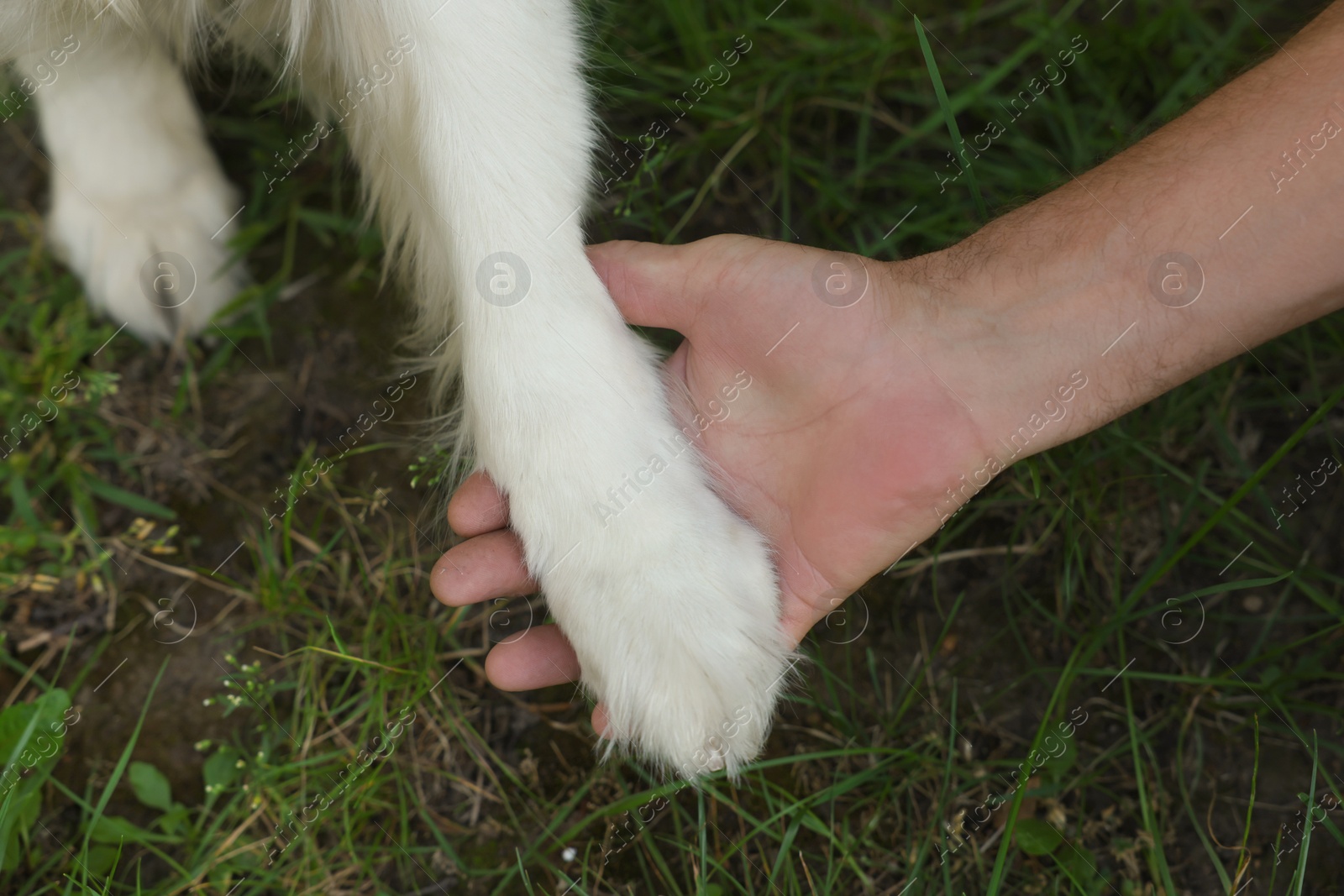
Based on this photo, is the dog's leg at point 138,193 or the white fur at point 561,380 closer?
the white fur at point 561,380

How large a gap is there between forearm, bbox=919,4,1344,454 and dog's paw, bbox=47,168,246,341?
1.58 meters

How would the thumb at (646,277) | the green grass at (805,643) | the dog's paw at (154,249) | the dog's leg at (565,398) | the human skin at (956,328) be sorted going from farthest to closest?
the dog's paw at (154,249)
the green grass at (805,643)
the thumb at (646,277)
the human skin at (956,328)
the dog's leg at (565,398)

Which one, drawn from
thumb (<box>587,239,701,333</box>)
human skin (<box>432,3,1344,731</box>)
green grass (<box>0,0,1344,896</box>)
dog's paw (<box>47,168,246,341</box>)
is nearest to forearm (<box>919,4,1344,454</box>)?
human skin (<box>432,3,1344,731</box>)

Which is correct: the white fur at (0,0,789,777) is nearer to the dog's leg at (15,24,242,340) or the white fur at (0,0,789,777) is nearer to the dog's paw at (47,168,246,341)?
the dog's leg at (15,24,242,340)

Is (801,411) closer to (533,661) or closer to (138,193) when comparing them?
(533,661)

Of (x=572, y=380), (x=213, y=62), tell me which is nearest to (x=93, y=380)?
(x=213, y=62)

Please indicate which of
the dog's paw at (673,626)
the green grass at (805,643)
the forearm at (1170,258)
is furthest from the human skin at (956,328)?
the green grass at (805,643)

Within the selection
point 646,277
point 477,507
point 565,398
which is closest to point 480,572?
point 477,507

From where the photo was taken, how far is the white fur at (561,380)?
139 cm

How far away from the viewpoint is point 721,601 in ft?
4.64

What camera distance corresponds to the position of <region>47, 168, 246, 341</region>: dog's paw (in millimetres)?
2061

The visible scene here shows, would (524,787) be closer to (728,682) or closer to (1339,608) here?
(728,682)

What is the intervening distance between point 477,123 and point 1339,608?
5.99 feet

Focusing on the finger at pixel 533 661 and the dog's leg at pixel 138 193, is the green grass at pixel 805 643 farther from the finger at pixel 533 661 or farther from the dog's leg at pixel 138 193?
the finger at pixel 533 661
